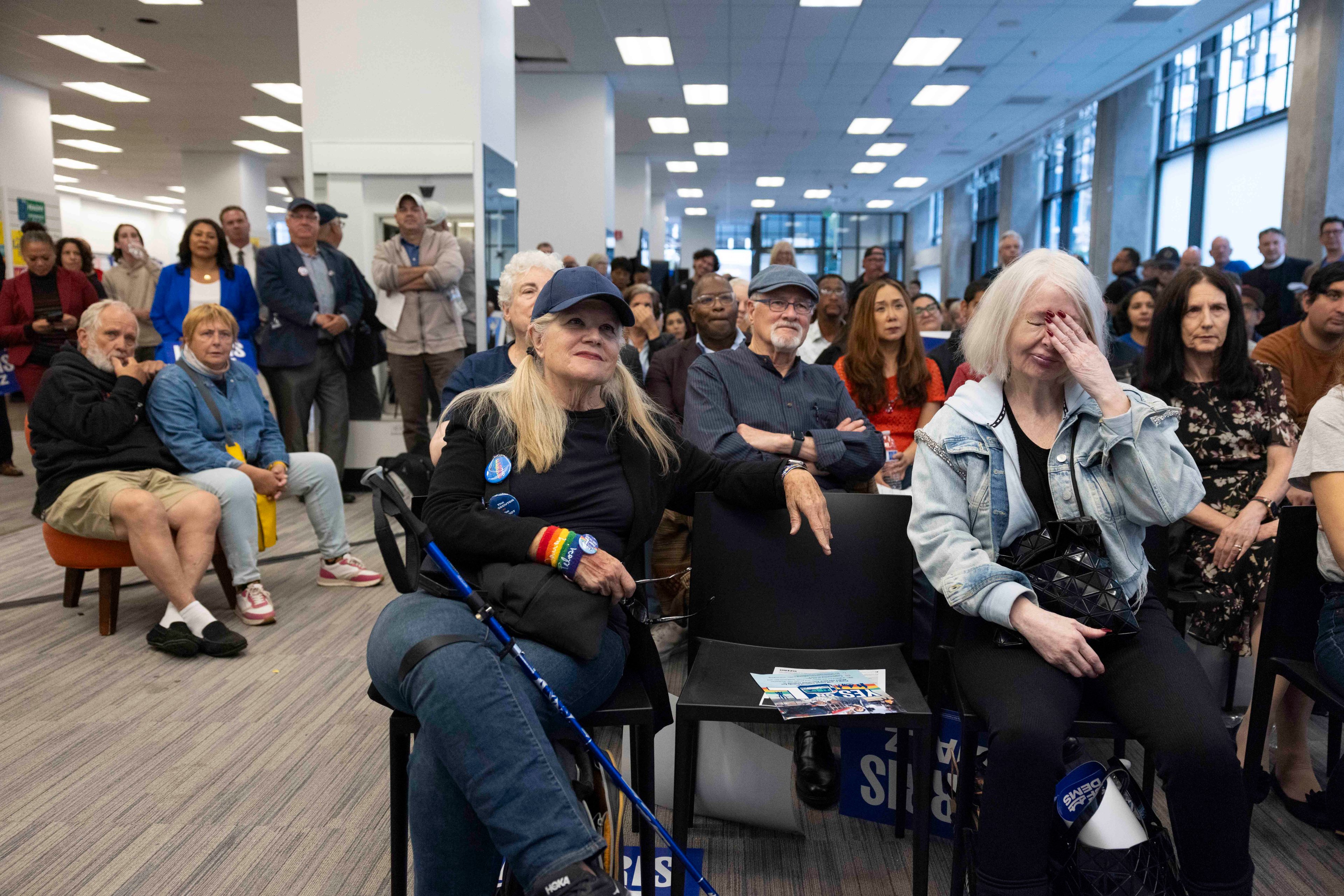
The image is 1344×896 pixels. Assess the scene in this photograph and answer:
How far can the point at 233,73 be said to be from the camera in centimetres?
1041

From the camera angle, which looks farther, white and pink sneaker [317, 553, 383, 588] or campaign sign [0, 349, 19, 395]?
campaign sign [0, 349, 19, 395]

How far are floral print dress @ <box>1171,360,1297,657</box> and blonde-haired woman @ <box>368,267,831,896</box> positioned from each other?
1.35 meters

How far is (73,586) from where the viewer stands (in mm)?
3654

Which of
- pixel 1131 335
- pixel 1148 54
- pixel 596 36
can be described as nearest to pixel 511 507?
pixel 1131 335

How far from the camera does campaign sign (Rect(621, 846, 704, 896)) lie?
5.90ft

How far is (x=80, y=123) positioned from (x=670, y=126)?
844 centimetres

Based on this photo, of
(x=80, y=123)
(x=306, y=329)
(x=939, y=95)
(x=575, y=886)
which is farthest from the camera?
(x=80, y=123)

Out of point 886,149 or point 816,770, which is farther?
point 886,149

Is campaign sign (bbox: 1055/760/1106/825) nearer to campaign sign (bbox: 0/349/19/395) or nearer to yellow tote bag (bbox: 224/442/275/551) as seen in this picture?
yellow tote bag (bbox: 224/442/275/551)

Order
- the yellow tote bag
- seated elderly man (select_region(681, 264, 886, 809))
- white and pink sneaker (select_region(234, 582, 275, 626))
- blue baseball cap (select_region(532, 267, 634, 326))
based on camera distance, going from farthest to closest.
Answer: the yellow tote bag
white and pink sneaker (select_region(234, 582, 275, 626))
seated elderly man (select_region(681, 264, 886, 809))
blue baseball cap (select_region(532, 267, 634, 326))

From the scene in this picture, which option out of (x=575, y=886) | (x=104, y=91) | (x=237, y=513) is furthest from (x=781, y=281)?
(x=104, y=91)

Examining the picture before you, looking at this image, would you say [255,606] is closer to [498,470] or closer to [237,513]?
[237,513]

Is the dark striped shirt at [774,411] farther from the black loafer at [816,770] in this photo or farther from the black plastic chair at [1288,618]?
the black plastic chair at [1288,618]

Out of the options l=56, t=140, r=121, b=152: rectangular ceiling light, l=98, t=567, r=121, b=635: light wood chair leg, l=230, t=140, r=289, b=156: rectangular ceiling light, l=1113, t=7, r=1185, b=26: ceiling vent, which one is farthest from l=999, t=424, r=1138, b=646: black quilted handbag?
l=56, t=140, r=121, b=152: rectangular ceiling light
